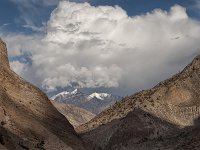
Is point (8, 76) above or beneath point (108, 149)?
above

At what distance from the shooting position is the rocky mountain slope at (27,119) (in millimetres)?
81375

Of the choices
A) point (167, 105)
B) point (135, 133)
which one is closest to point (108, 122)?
point (135, 133)

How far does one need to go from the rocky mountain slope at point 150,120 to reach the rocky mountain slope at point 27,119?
3754 centimetres

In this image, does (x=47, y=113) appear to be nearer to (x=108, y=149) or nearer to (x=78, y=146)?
(x=78, y=146)

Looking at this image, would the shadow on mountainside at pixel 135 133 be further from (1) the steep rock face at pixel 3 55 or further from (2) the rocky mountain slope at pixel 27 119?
(1) the steep rock face at pixel 3 55

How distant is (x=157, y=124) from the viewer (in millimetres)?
169875

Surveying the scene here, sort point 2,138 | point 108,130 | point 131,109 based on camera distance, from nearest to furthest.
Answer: point 2,138 → point 108,130 → point 131,109

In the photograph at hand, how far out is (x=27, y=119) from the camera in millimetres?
93000

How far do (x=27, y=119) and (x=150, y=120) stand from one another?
83142mm

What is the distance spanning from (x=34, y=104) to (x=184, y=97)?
326 ft

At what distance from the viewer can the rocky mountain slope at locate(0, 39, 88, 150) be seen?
81375mm

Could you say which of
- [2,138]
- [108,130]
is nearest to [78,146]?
[2,138]

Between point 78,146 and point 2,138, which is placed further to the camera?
point 78,146

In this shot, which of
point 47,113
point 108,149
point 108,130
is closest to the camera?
point 47,113
